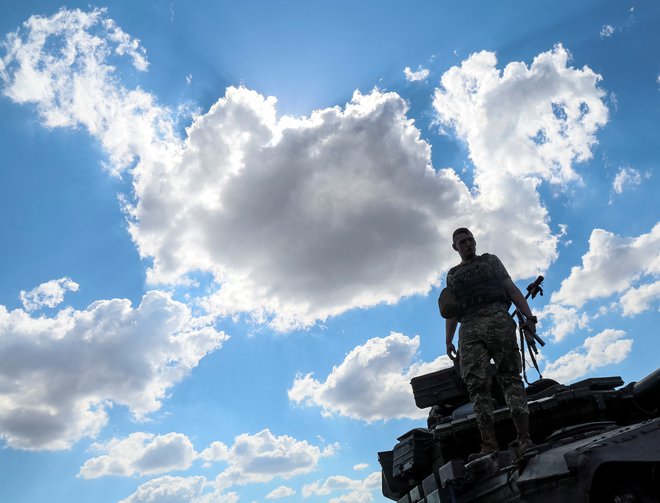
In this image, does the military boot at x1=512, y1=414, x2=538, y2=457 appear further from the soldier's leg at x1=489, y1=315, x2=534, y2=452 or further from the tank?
the soldier's leg at x1=489, y1=315, x2=534, y2=452

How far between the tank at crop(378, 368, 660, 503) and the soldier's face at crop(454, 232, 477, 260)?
1598mm

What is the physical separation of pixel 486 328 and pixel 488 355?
25 centimetres

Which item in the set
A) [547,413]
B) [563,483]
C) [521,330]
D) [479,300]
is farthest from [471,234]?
[563,483]

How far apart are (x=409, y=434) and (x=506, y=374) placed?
5.42 ft

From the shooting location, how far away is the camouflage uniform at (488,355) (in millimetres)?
5371

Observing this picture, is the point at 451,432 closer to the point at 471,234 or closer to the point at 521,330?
the point at 521,330

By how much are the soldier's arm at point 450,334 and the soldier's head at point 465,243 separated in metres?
0.66

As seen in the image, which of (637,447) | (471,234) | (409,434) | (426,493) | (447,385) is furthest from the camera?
(447,385)

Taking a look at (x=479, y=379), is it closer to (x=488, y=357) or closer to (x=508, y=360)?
(x=488, y=357)

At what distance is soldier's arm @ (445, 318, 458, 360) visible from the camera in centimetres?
614

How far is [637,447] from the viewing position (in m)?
3.57

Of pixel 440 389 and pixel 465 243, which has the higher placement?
pixel 465 243

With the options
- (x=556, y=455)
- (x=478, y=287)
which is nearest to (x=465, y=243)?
(x=478, y=287)

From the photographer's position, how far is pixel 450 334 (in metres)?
6.20
